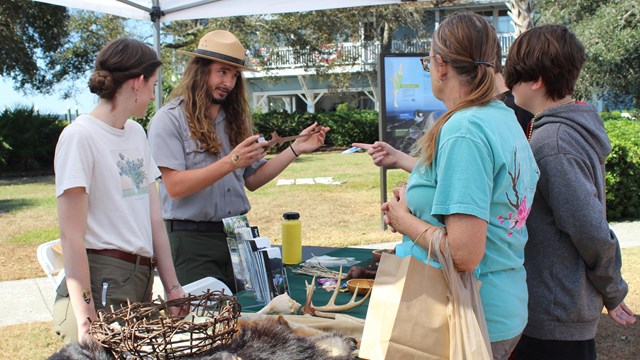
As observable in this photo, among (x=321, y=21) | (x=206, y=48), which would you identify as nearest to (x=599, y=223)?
(x=206, y=48)

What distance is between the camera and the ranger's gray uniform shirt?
2.93 m

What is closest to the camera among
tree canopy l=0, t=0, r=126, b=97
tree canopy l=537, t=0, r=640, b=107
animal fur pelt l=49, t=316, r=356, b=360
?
animal fur pelt l=49, t=316, r=356, b=360

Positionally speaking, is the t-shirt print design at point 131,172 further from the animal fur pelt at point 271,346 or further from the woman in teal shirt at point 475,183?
the woman in teal shirt at point 475,183

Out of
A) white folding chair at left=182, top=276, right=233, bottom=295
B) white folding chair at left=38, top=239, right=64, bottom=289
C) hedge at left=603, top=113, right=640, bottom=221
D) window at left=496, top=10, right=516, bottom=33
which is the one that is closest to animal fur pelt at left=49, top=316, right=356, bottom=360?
white folding chair at left=182, top=276, right=233, bottom=295

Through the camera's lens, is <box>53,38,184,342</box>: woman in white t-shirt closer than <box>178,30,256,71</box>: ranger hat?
Yes

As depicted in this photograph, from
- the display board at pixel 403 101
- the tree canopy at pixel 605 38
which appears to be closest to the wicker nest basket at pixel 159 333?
the display board at pixel 403 101

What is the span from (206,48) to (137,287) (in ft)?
4.30

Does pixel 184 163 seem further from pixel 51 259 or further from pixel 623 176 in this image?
pixel 623 176

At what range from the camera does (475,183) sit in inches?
63.3

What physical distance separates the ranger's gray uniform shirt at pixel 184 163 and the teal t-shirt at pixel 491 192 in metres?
1.40

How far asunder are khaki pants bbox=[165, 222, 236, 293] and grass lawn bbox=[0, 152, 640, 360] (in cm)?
197

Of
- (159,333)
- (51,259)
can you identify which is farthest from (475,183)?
(51,259)

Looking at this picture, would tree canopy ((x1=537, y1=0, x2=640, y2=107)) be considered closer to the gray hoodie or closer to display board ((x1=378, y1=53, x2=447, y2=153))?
display board ((x1=378, y1=53, x2=447, y2=153))

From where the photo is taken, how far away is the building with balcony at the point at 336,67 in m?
25.7
